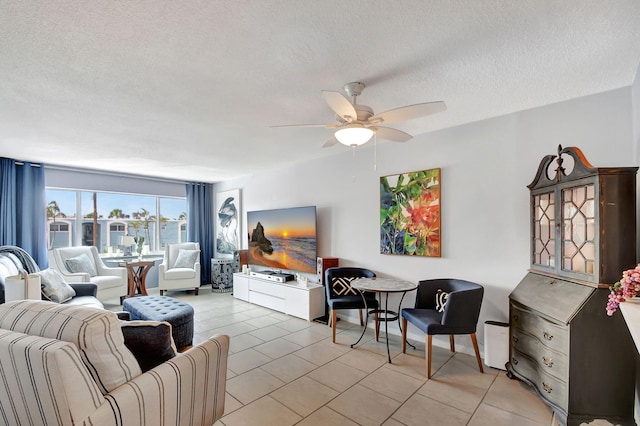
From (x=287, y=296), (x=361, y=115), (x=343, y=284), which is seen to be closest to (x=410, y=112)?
(x=361, y=115)

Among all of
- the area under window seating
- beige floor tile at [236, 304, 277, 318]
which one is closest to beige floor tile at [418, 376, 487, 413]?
beige floor tile at [236, 304, 277, 318]

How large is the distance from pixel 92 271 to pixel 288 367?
4077 mm

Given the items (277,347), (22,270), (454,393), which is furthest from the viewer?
(22,270)

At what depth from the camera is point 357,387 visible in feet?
8.02

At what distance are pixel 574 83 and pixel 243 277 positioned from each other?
4907 millimetres

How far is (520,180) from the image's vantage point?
2762mm

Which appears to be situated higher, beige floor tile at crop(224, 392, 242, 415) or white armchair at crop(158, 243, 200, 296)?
white armchair at crop(158, 243, 200, 296)

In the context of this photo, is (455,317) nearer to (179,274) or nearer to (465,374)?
(465,374)

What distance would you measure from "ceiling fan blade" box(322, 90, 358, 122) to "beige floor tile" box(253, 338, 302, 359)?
2.40 meters

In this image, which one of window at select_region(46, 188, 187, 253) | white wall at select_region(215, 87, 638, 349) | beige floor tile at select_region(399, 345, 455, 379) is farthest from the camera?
window at select_region(46, 188, 187, 253)

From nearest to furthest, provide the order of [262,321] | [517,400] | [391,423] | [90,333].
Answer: [90,333]
[391,423]
[517,400]
[262,321]

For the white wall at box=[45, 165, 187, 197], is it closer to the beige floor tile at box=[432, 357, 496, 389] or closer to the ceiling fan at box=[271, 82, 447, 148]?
the ceiling fan at box=[271, 82, 447, 148]

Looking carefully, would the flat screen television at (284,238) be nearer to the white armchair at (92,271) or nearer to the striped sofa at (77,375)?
the white armchair at (92,271)

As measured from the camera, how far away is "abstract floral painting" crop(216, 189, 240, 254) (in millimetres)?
6199
